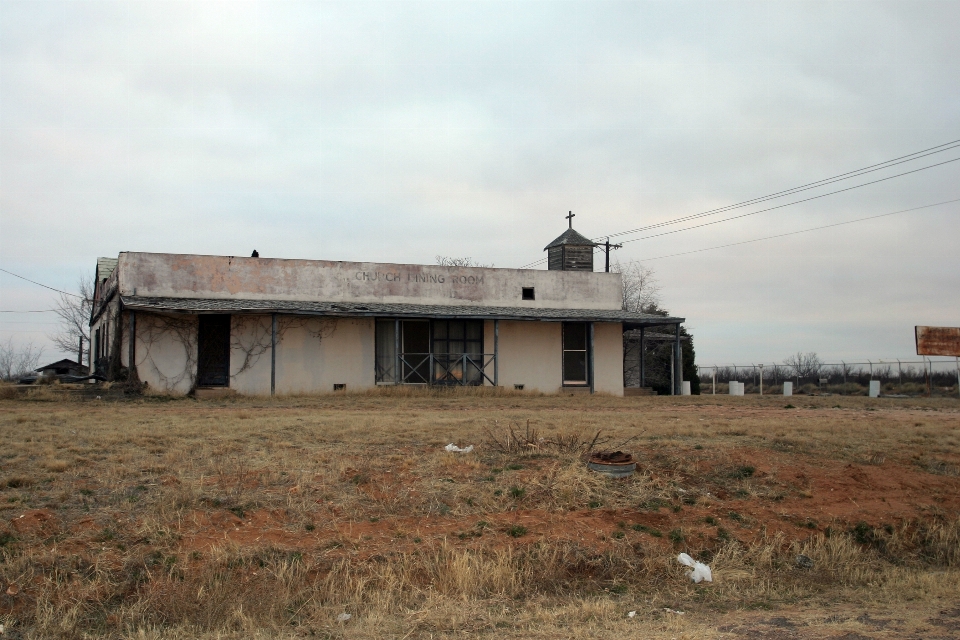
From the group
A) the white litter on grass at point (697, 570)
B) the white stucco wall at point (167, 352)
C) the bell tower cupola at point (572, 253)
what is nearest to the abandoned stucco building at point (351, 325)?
the white stucco wall at point (167, 352)

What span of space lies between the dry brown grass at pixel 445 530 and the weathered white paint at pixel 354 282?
10322 millimetres

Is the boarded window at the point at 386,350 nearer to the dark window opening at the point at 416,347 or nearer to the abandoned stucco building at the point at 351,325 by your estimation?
the abandoned stucco building at the point at 351,325

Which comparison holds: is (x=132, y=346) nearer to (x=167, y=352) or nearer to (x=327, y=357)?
(x=167, y=352)

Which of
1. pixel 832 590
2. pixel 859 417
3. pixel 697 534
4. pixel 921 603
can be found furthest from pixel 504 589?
pixel 859 417

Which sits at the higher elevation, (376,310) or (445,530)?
(376,310)

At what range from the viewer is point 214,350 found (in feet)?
74.3

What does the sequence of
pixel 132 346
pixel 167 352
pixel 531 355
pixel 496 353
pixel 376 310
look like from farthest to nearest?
pixel 531 355 → pixel 496 353 → pixel 376 310 → pixel 167 352 → pixel 132 346

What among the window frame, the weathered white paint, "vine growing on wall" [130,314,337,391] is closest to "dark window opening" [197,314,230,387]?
"vine growing on wall" [130,314,337,391]

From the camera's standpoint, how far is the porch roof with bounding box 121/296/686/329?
21125 millimetres

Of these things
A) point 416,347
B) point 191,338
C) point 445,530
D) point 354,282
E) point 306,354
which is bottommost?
point 445,530

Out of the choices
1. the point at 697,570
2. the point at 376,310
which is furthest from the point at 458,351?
the point at 697,570

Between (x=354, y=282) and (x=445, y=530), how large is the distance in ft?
55.8

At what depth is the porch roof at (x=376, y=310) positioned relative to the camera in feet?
69.3

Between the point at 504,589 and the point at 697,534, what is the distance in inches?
100
